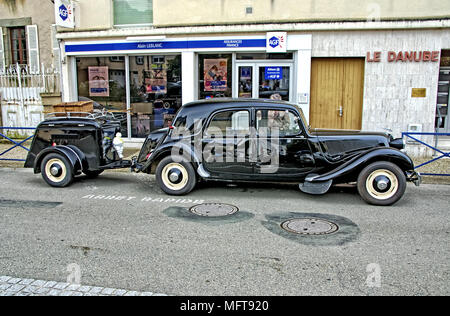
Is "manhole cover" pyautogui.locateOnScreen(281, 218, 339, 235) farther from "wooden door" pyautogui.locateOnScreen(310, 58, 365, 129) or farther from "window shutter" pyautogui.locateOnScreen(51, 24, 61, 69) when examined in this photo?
"window shutter" pyautogui.locateOnScreen(51, 24, 61, 69)

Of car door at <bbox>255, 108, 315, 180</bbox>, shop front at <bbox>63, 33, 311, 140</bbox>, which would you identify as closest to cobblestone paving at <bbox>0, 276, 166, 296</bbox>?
car door at <bbox>255, 108, 315, 180</bbox>

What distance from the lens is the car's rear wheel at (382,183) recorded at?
612cm

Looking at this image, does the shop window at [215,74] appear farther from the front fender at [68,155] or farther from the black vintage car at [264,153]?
the front fender at [68,155]

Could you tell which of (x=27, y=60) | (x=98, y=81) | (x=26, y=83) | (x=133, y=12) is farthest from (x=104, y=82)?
(x=27, y=60)

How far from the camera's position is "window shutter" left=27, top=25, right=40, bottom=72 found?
13.7 m

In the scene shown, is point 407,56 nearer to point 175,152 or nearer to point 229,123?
point 229,123

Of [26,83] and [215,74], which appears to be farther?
[26,83]

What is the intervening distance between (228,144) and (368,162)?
2.30 meters

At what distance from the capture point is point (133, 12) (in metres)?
12.1

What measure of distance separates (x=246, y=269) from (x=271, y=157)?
3020mm

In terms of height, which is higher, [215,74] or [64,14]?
[64,14]

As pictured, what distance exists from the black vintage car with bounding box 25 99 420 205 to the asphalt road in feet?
1.23

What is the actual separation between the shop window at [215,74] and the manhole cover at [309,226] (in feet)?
23.0
